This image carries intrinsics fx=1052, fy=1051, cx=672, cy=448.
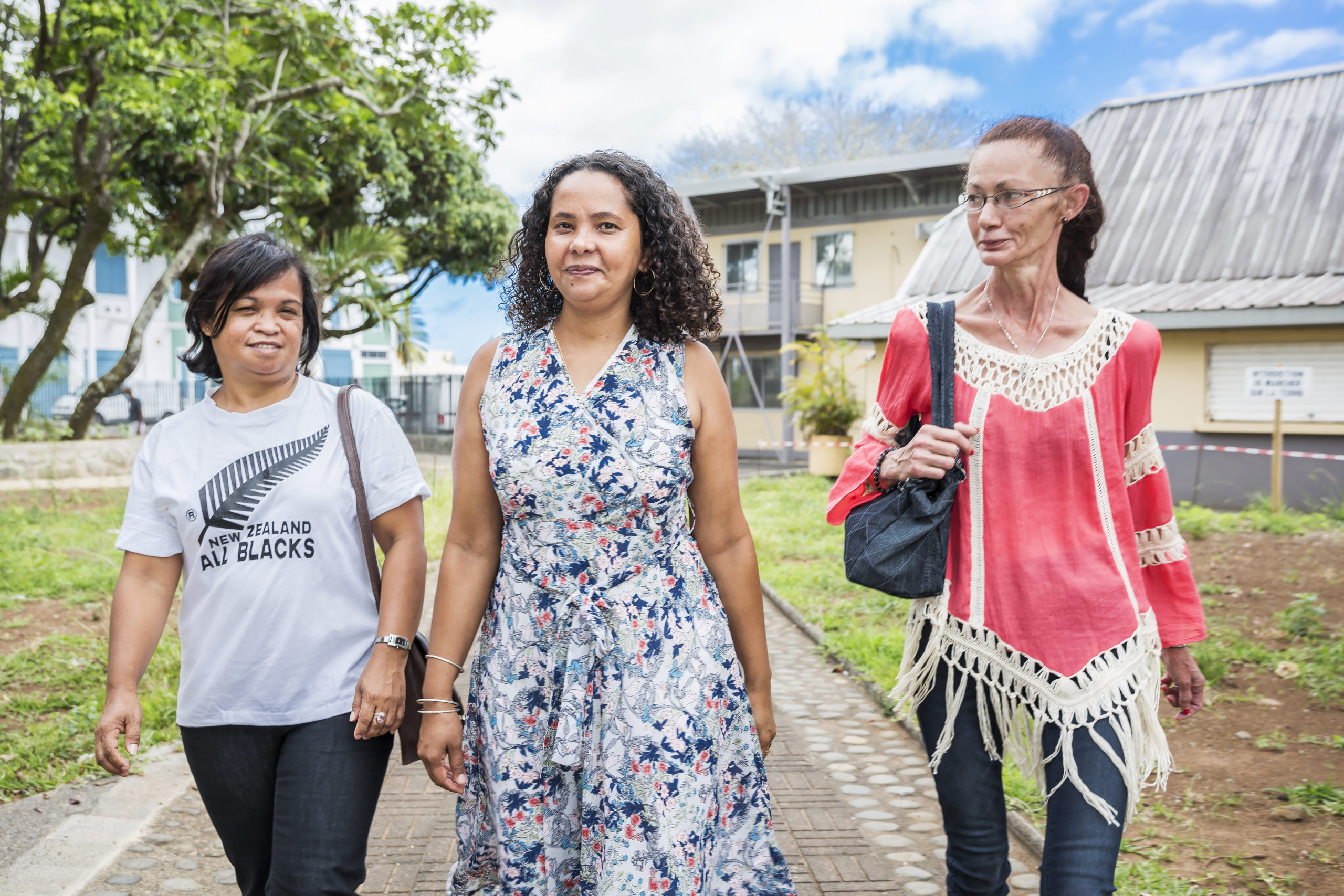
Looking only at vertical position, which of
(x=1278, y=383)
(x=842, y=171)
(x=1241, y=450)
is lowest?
(x=1241, y=450)

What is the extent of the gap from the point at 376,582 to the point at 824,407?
1638cm

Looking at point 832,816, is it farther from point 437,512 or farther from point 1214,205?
point 1214,205

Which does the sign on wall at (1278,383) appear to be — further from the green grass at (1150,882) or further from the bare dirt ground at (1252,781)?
the green grass at (1150,882)

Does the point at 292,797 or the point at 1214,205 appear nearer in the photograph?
the point at 292,797

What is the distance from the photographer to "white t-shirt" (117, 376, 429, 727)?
7.53 ft

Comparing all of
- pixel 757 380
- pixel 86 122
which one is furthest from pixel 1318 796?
pixel 757 380

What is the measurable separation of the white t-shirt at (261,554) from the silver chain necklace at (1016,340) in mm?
1392

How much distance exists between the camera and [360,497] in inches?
94.3

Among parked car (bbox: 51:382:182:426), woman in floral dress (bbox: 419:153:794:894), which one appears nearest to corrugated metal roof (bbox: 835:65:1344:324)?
woman in floral dress (bbox: 419:153:794:894)

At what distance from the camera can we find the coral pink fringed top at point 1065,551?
2.20m

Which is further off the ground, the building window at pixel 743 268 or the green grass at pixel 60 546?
the building window at pixel 743 268

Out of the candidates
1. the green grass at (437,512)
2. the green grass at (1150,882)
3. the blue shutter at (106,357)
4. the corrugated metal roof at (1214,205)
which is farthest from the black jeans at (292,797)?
the blue shutter at (106,357)

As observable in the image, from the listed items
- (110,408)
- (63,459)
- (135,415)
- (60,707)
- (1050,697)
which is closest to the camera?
(1050,697)

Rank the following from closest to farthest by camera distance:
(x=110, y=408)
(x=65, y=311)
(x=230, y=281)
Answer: (x=230, y=281) → (x=65, y=311) → (x=110, y=408)
